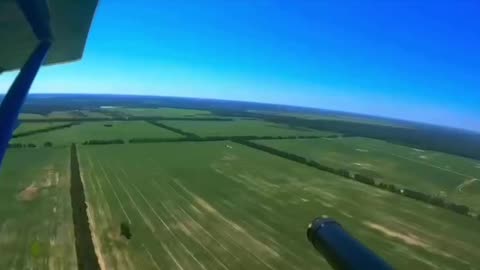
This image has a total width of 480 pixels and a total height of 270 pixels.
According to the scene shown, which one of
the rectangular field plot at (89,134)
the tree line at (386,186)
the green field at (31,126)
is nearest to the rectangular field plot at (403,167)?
the tree line at (386,186)

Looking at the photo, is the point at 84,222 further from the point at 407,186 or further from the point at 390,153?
the point at 390,153

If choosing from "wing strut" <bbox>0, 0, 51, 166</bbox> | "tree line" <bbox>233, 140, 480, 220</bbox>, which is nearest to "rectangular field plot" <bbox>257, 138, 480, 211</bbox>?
"tree line" <bbox>233, 140, 480, 220</bbox>

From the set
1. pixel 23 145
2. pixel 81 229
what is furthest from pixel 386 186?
pixel 23 145

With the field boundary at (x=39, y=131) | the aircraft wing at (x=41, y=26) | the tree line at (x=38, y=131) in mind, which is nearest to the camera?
the aircraft wing at (x=41, y=26)

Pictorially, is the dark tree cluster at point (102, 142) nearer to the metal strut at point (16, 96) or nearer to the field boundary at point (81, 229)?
the field boundary at point (81, 229)

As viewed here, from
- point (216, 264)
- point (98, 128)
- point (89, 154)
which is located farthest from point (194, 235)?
point (98, 128)

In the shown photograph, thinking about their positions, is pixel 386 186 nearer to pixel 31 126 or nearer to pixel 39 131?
pixel 39 131

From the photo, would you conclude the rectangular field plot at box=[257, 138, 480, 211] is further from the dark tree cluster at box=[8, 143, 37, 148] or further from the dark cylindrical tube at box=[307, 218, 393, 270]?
the dark cylindrical tube at box=[307, 218, 393, 270]
